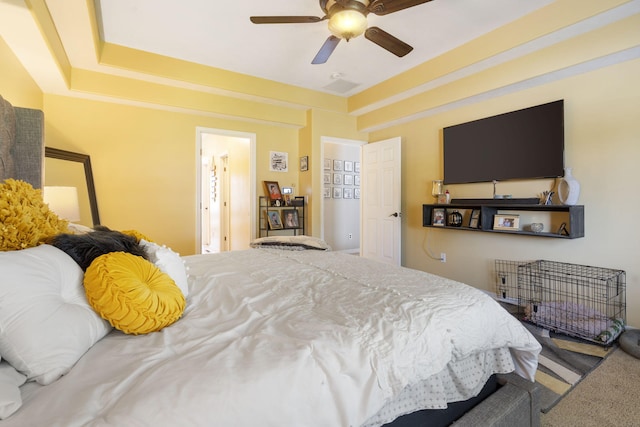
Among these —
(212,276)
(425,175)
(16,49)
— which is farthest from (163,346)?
(425,175)

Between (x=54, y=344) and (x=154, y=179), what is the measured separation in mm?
3531

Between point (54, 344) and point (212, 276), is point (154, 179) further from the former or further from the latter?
point (54, 344)

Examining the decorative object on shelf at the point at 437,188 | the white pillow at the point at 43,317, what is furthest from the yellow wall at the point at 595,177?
the white pillow at the point at 43,317

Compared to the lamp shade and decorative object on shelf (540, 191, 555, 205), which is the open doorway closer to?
the lamp shade

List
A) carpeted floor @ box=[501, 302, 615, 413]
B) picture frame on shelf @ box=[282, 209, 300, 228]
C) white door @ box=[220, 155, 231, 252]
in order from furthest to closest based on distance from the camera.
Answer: white door @ box=[220, 155, 231, 252]
picture frame on shelf @ box=[282, 209, 300, 228]
carpeted floor @ box=[501, 302, 615, 413]

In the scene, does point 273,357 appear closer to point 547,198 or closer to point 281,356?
point 281,356

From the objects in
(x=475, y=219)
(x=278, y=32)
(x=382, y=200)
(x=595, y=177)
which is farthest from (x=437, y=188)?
(x=278, y=32)

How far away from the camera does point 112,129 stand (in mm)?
3602

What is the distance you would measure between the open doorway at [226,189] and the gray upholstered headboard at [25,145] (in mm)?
2233

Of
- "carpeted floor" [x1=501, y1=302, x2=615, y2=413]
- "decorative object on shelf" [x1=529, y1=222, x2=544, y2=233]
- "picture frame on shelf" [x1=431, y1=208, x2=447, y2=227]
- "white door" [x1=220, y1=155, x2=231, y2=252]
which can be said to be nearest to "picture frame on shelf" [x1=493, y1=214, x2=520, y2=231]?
"decorative object on shelf" [x1=529, y1=222, x2=544, y2=233]

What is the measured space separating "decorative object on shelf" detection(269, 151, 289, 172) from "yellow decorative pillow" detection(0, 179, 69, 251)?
11.8 ft

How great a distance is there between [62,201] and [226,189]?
132 inches

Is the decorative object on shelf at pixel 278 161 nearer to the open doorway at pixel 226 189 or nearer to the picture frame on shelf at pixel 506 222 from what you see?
the open doorway at pixel 226 189

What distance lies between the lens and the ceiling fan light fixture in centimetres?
215
